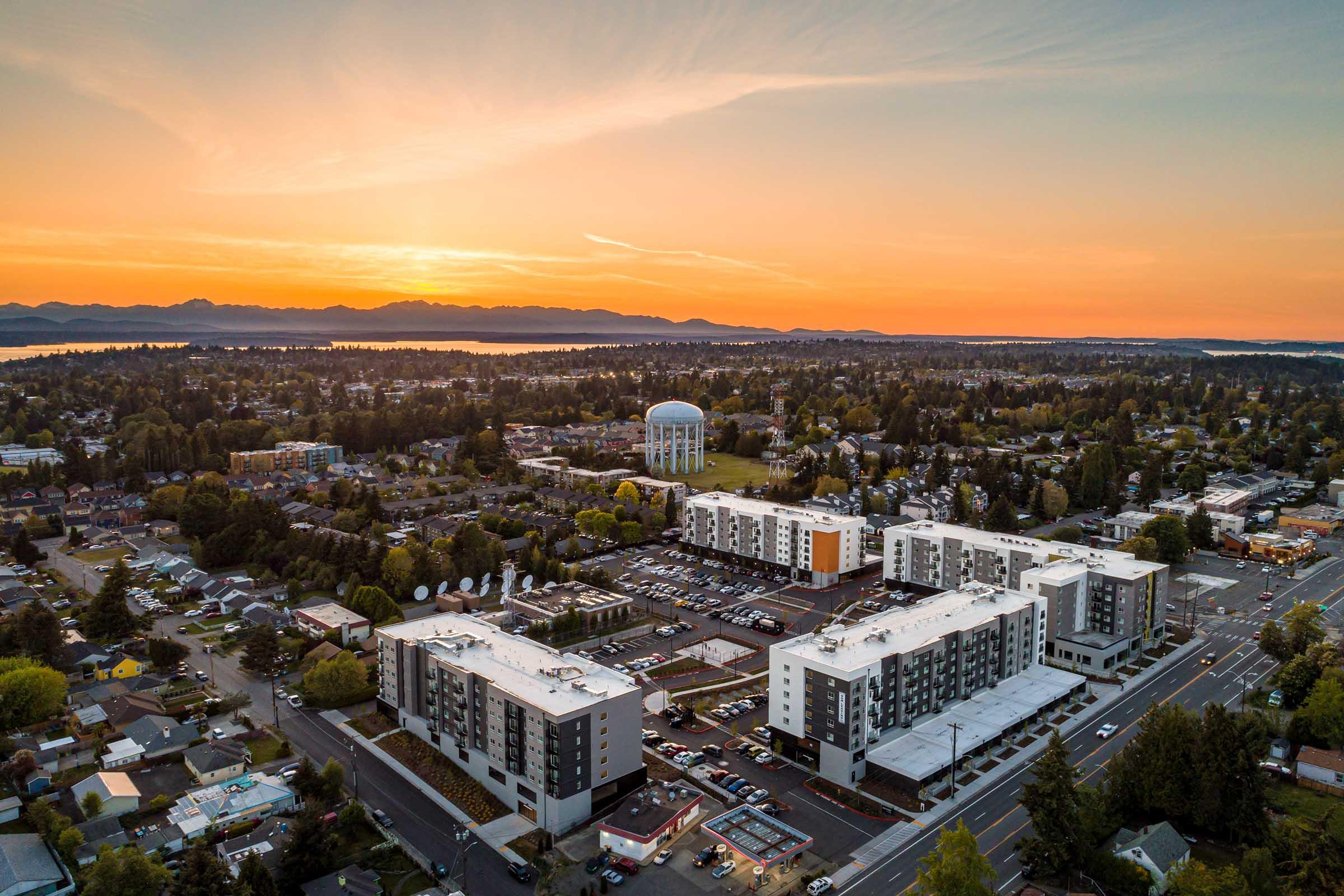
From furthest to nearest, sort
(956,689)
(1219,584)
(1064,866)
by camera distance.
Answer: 1. (1219,584)
2. (956,689)
3. (1064,866)

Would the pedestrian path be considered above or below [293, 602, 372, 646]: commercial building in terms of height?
below

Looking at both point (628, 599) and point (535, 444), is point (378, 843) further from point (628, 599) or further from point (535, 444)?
point (535, 444)

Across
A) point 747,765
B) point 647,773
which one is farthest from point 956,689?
point 647,773

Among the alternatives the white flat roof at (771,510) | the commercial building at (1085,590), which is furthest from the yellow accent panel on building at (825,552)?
the commercial building at (1085,590)

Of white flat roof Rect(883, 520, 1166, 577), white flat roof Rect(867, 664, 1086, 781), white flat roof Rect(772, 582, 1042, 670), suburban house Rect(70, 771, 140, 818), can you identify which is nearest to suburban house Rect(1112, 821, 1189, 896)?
white flat roof Rect(867, 664, 1086, 781)

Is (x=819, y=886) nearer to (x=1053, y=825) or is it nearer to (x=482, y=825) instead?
(x=1053, y=825)

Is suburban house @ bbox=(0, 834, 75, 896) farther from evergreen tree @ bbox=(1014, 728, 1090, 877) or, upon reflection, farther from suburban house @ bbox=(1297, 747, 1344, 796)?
suburban house @ bbox=(1297, 747, 1344, 796)

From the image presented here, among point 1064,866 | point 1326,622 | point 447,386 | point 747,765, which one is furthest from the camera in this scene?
point 447,386

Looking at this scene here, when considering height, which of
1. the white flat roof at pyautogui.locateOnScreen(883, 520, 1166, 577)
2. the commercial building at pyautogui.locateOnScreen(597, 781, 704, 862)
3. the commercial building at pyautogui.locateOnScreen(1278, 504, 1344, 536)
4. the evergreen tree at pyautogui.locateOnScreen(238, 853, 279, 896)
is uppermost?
the white flat roof at pyautogui.locateOnScreen(883, 520, 1166, 577)
